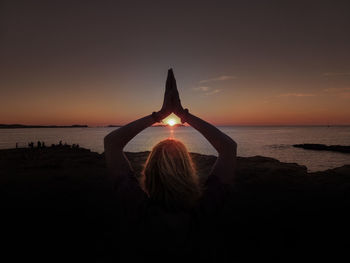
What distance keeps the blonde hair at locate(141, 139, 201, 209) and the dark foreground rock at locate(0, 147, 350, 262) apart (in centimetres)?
40

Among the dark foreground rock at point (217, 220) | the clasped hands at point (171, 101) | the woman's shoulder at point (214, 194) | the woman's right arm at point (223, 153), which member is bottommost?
the dark foreground rock at point (217, 220)

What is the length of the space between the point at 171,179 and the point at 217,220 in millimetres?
627

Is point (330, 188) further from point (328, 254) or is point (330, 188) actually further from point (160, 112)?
point (160, 112)

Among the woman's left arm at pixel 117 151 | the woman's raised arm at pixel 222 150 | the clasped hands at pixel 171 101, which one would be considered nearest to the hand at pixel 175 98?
the clasped hands at pixel 171 101

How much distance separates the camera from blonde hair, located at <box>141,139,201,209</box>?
1964 mm

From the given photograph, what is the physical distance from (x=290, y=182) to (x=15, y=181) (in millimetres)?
13642

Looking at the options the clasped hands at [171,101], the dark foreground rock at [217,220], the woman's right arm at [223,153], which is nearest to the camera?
the woman's right arm at [223,153]

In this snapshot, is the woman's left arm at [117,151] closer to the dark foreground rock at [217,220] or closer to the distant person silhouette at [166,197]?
the distant person silhouette at [166,197]

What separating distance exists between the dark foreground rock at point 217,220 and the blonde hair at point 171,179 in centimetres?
40

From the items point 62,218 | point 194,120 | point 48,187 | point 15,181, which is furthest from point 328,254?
point 15,181

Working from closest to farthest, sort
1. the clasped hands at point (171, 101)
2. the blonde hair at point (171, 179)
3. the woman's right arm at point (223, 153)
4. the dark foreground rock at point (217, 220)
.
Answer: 1. the blonde hair at point (171, 179)
2. the woman's right arm at point (223, 153)
3. the clasped hands at point (171, 101)
4. the dark foreground rock at point (217, 220)

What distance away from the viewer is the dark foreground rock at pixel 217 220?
17.3ft

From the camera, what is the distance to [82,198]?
339 inches

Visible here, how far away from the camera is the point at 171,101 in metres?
2.70
